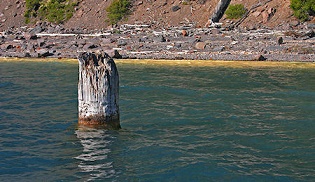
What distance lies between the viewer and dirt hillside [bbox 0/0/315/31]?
1730 inches

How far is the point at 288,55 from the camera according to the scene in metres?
31.6

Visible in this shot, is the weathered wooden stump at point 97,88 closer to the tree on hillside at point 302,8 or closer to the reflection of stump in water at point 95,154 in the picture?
the reflection of stump in water at point 95,154

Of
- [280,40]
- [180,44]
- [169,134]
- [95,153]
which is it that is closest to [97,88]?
[95,153]

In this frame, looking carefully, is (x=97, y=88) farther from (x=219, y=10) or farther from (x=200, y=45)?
(x=219, y=10)

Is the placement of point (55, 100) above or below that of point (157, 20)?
below

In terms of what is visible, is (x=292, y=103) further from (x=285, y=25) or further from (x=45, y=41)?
(x=45, y=41)

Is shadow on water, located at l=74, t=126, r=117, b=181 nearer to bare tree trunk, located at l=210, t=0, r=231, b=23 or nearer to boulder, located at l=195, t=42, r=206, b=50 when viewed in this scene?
boulder, located at l=195, t=42, r=206, b=50

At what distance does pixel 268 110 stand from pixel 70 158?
735cm

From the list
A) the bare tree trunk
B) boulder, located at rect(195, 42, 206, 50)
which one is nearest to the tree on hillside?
the bare tree trunk

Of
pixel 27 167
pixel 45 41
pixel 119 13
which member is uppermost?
pixel 119 13

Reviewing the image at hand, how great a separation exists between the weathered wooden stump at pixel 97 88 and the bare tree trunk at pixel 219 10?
37335 mm

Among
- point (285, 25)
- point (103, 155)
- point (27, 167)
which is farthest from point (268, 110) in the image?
point (285, 25)

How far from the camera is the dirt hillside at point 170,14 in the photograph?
43.9 meters

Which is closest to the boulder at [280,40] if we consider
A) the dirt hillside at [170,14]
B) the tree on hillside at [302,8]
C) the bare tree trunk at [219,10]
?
the dirt hillside at [170,14]
